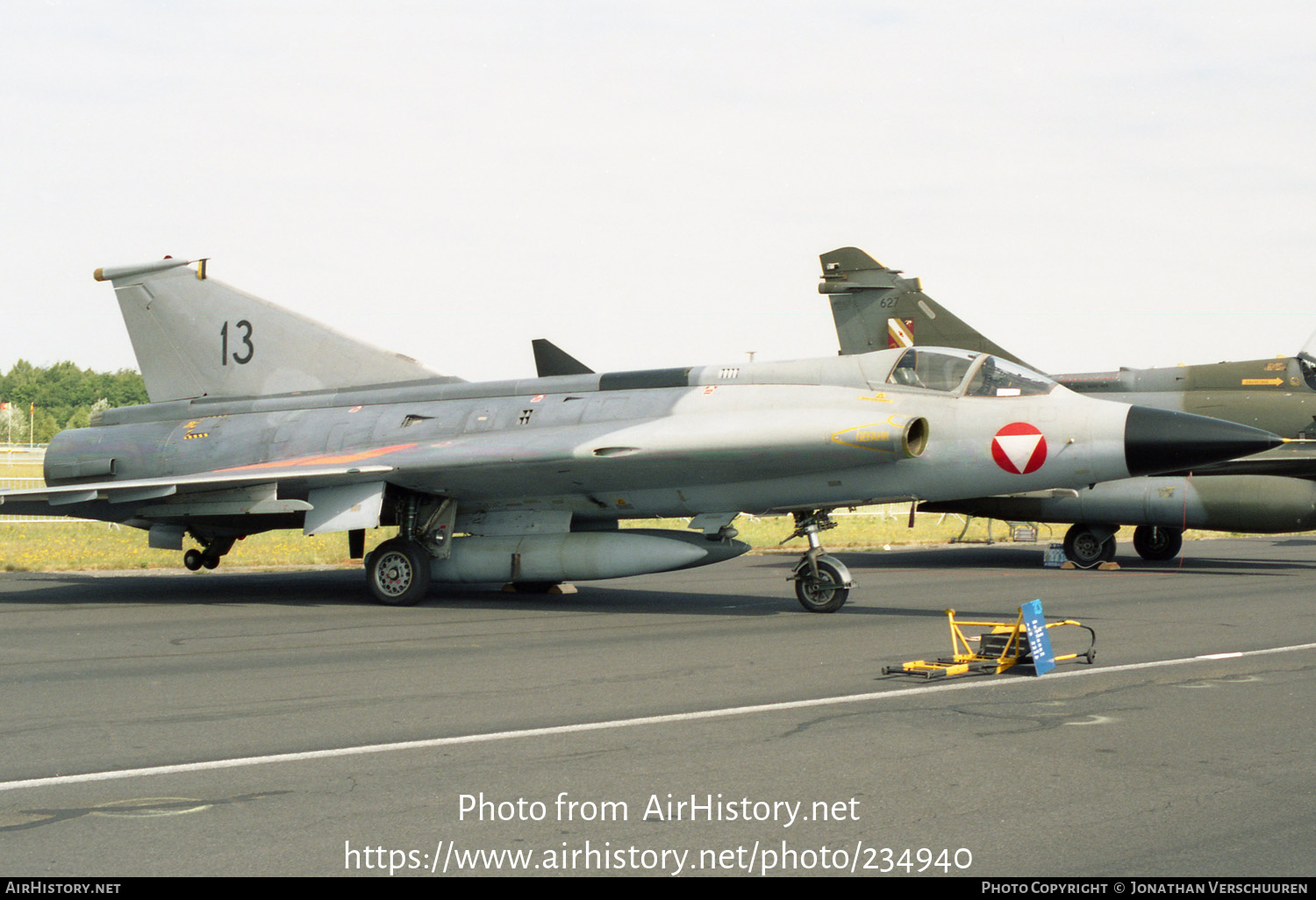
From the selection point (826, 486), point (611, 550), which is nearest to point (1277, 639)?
point (826, 486)

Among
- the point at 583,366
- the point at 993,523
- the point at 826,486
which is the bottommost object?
the point at 993,523

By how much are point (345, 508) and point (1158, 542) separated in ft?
52.6

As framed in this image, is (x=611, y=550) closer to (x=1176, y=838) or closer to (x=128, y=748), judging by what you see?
(x=128, y=748)

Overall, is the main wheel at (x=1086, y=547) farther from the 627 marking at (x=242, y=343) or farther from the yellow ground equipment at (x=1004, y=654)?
the 627 marking at (x=242, y=343)

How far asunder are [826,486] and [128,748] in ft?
28.0

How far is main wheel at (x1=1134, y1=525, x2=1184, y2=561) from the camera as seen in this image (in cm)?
2264

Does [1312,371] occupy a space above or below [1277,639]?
above

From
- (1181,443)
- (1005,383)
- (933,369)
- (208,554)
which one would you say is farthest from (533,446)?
(1181,443)

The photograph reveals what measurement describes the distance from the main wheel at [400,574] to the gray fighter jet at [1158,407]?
29.2 feet

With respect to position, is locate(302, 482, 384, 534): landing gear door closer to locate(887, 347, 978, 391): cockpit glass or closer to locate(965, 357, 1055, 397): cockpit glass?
locate(887, 347, 978, 391): cockpit glass

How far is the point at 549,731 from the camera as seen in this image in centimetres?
709

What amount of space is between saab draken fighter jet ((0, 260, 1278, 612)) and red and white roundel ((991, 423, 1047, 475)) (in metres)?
0.02

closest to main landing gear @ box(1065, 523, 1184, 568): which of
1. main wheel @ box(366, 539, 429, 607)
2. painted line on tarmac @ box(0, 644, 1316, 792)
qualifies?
painted line on tarmac @ box(0, 644, 1316, 792)
